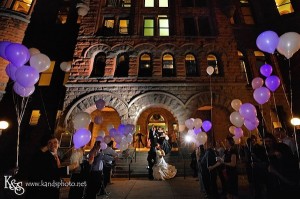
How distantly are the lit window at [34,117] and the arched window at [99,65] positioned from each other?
16.9 feet

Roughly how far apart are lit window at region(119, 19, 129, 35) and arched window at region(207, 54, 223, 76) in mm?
6861

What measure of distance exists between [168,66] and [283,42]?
8.49 m

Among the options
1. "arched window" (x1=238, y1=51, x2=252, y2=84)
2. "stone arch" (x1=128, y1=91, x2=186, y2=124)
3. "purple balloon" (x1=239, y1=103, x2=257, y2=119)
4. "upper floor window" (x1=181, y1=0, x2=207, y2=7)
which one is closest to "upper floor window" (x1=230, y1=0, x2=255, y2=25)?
"upper floor window" (x1=181, y1=0, x2=207, y2=7)

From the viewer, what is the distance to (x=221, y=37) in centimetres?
1415

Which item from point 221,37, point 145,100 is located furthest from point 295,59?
point 145,100

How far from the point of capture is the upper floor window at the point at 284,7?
616 inches

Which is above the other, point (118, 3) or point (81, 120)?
point (118, 3)

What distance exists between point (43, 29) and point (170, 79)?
39.6 ft

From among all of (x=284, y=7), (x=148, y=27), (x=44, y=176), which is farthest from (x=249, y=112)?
(x=284, y=7)

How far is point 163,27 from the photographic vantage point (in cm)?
1491

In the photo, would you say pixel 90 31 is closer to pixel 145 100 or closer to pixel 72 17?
pixel 72 17

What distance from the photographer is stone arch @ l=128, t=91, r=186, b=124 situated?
12242mm

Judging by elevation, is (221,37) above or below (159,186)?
above

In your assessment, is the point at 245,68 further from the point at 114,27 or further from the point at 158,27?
the point at 114,27
